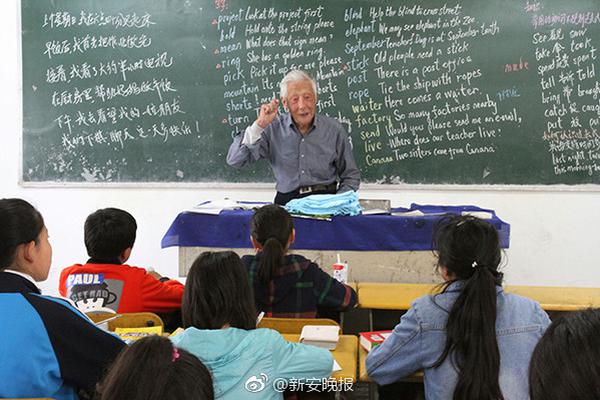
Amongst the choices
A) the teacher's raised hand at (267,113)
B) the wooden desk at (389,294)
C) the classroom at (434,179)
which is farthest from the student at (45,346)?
the classroom at (434,179)

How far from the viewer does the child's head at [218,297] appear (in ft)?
6.02

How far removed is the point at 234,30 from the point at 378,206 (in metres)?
2.08

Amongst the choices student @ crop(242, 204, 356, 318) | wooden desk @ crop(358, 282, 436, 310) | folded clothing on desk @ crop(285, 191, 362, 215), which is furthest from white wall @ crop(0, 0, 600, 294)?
student @ crop(242, 204, 356, 318)

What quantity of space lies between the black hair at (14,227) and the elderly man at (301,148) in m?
2.34

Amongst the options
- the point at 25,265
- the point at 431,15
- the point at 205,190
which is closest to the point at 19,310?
the point at 25,265

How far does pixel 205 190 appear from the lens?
513 centimetres

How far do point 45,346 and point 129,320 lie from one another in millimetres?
779

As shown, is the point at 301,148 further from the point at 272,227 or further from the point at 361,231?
the point at 272,227

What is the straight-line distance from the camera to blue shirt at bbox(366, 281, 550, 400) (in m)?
1.86

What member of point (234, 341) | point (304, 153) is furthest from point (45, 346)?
point (304, 153)

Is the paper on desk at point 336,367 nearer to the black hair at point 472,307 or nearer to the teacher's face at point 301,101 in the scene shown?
the black hair at point 472,307

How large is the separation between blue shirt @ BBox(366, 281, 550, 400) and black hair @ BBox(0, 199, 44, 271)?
1.14 m

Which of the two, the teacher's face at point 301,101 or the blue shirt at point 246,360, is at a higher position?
the teacher's face at point 301,101

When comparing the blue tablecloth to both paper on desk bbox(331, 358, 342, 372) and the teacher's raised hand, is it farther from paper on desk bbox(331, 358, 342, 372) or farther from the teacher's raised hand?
paper on desk bbox(331, 358, 342, 372)
